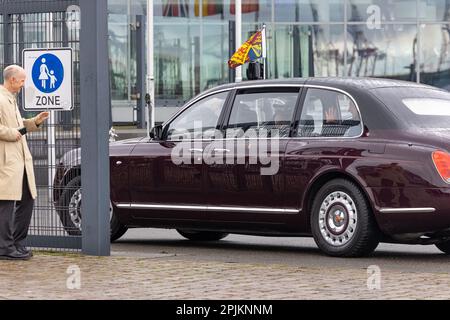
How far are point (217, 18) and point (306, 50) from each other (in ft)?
10.4

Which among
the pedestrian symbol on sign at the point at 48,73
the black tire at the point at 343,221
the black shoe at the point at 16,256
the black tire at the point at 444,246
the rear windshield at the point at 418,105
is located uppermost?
the pedestrian symbol on sign at the point at 48,73

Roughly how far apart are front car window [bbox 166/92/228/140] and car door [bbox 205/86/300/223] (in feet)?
0.67

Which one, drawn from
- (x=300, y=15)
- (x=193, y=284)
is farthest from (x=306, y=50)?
(x=193, y=284)

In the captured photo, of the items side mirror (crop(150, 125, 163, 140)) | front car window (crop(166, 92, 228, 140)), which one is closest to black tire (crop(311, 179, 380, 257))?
front car window (crop(166, 92, 228, 140))

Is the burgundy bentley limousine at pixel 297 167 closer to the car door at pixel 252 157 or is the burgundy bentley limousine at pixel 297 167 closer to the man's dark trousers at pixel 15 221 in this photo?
the car door at pixel 252 157

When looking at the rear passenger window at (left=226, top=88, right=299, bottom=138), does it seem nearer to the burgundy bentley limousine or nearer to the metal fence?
the burgundy bentley limousine

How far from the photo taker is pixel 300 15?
4038cm

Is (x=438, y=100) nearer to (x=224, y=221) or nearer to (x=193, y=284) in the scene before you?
(x=224, y=221)

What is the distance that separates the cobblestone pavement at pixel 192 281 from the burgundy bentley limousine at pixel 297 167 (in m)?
1.09

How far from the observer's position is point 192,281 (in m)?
8.99

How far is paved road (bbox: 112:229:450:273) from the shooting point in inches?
425

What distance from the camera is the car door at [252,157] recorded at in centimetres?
1163

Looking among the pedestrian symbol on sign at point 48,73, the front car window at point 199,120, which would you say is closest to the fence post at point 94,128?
the pedestrian symbol on sign at point 48,73

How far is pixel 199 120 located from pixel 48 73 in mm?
2102
